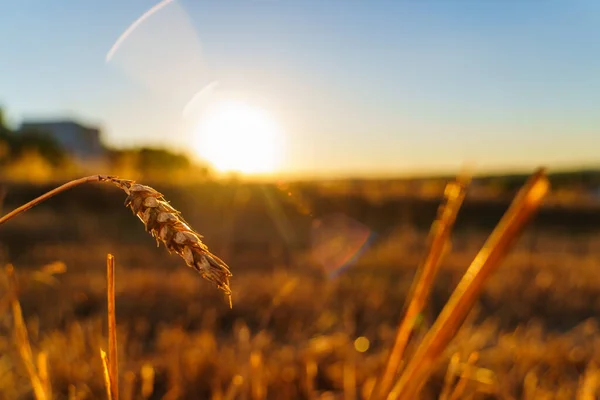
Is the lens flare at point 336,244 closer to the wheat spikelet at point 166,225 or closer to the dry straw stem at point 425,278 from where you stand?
the dry straw stem at point 425,278

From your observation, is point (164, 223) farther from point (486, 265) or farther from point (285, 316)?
point (285, 316)

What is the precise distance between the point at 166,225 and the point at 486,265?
30 centimetres

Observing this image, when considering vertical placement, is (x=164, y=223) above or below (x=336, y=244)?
below

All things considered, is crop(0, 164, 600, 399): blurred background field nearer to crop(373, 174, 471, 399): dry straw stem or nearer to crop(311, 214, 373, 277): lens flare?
crop(311, 214, 373, 277): lens flare

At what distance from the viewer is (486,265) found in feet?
1.21

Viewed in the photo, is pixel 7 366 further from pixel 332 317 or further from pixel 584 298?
pixel 584 298

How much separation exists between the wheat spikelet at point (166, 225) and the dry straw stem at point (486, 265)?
19cm

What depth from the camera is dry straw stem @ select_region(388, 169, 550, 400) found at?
1.12ft

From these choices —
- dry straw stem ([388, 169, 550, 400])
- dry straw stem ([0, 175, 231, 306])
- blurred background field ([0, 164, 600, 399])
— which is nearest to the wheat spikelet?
dry straw stem ([0, 175, 231, 306])

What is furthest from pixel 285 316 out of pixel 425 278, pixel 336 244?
pixel 336 244

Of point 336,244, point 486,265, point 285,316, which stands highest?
point 336,244

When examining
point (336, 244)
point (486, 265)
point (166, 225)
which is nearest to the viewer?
point (486, 265)

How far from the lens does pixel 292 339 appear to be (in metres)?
2.79

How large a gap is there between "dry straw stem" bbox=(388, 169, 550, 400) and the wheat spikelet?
0.19 m
